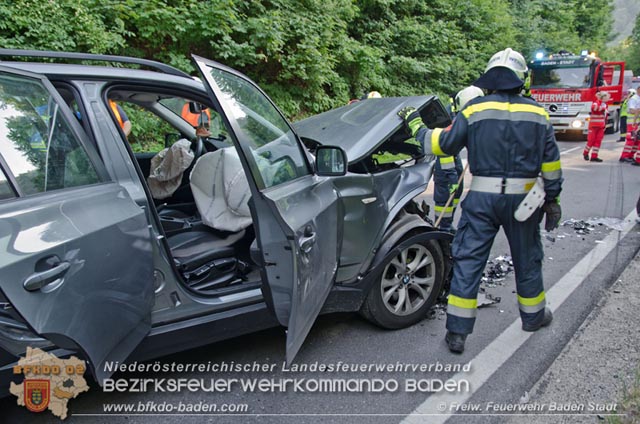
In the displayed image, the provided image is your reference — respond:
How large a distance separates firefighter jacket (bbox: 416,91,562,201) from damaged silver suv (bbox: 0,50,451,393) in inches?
21.3

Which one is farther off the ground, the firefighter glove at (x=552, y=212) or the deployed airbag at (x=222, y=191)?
the deployed airbag at (x=222, y=191)

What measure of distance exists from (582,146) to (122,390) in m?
14.2

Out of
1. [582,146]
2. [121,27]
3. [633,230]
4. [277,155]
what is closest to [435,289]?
[277,155]

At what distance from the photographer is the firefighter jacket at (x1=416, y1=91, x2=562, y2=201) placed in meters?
2.69

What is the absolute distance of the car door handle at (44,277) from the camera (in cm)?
153

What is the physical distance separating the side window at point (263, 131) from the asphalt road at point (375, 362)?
1154mm

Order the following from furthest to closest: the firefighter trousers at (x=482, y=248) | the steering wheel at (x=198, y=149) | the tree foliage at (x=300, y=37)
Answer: the tree foliage at (x=300, y=37)
the steering wheel at (x=198, y=149)
the firefighter trousers at (x=482, y=248)

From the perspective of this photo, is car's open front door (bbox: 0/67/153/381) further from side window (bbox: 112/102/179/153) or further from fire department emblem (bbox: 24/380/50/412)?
side window (bbox: 112/102/179/153)

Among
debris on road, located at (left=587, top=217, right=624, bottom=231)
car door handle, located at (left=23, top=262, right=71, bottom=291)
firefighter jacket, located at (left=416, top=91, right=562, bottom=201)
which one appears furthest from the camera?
debris on road, located at (left=587, top=217, right=624, bottom=231)

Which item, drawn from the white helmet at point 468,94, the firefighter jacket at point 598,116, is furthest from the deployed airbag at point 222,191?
the firefighter jacket at point 598,116

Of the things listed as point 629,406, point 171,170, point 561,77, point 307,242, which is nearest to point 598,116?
point 561,77

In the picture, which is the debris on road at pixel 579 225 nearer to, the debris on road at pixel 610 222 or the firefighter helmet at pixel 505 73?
the debris on road at pixel 610 222

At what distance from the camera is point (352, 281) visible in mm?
2832

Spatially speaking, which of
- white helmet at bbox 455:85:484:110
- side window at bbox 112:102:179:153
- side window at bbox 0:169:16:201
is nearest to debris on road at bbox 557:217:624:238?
white helmet at bbox 455:85:484:110
